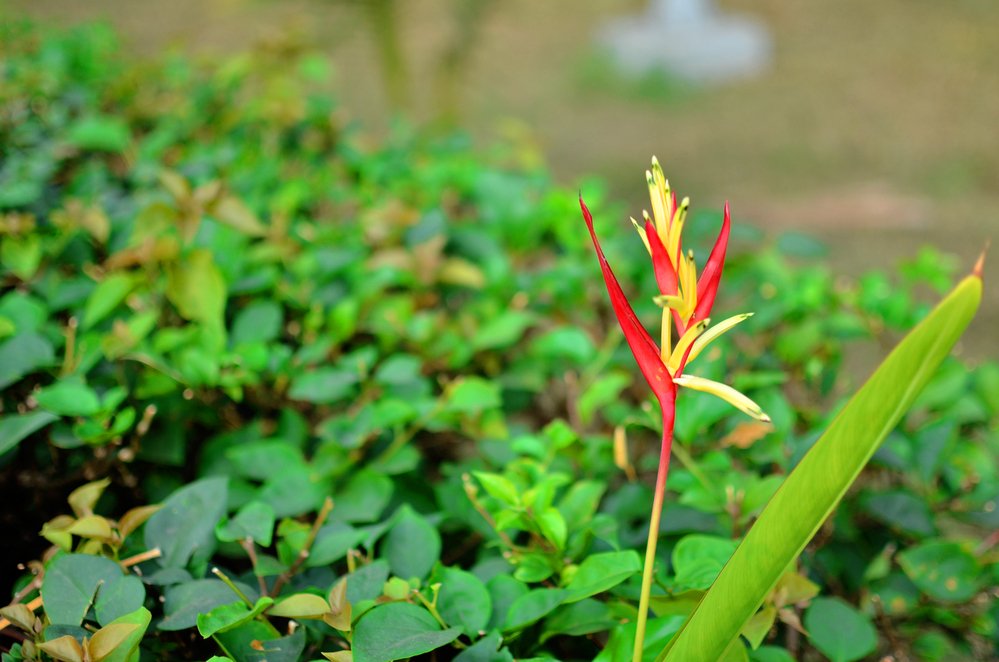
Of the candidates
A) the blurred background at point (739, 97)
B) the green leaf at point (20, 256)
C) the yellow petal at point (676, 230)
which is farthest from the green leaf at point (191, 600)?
the blurred background at point (739, 97)

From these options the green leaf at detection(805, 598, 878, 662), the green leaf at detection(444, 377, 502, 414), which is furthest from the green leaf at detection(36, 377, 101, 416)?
the green leaf at detection(805, 598, 878, 662)

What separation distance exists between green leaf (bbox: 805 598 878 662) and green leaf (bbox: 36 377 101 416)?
71 cm

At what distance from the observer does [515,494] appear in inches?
32.5

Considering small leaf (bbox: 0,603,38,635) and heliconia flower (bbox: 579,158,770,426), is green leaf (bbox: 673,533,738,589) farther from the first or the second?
small leaf (bbox: 0,603,38,635)

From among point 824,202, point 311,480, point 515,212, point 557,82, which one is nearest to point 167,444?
point 311,480

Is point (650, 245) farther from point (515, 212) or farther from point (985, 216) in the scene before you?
point (985, 216)

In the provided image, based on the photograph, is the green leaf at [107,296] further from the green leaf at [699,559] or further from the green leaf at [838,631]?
the green leaf at [838,631]

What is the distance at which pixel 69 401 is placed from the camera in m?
0.91

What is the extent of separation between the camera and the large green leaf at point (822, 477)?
0.53 meters

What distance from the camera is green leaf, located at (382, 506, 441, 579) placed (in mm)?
833

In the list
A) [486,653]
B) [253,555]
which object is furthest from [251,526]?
[486,653]

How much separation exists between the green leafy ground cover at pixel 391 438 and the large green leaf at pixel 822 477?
3.5 inches

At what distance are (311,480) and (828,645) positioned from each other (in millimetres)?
516

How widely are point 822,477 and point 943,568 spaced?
468 millimetres
